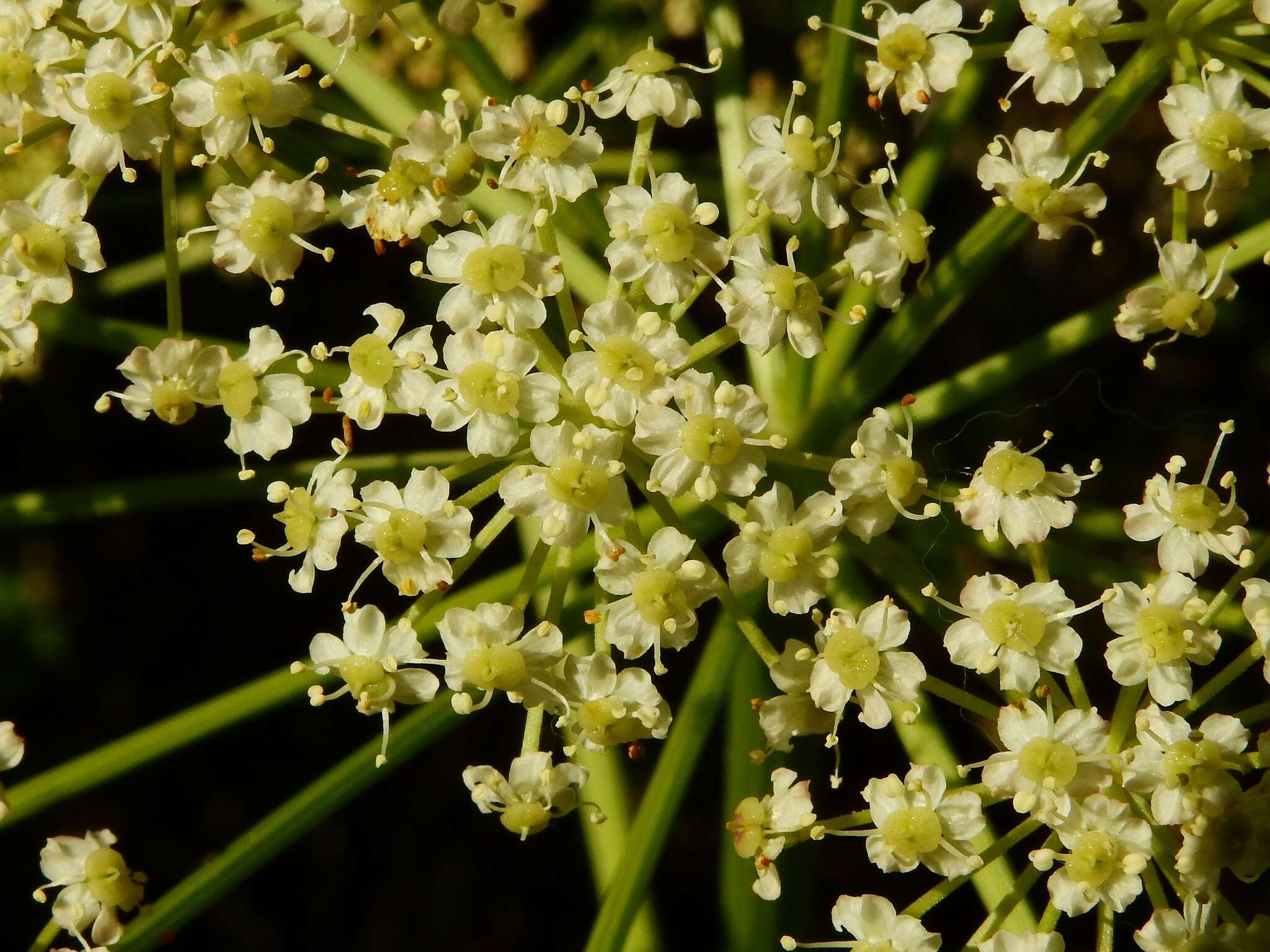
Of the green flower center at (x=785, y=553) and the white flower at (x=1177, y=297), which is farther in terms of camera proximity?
the white flower at (x=1177, y=297)

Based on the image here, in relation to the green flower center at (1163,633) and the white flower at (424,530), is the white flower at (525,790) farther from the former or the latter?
the green flower center at (1163,633)

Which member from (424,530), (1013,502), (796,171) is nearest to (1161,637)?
(1013,502)

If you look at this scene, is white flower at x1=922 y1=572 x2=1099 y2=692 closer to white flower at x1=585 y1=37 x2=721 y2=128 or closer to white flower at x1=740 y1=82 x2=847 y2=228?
white flower at x1=740 y1=82 x2=847 y2=228

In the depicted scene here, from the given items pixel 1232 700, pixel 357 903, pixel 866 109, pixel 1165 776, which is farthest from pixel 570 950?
pixel 866 109

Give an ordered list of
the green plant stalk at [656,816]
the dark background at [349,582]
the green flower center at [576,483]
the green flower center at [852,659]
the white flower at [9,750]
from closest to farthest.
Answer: the green flower center at [576,483], the green flower center at [852,659], the green plant stalk at [656,816], the white flower at [9,750], the dark background at [349,582]

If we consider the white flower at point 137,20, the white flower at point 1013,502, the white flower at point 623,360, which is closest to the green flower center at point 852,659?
the white flower at point 1013,502
